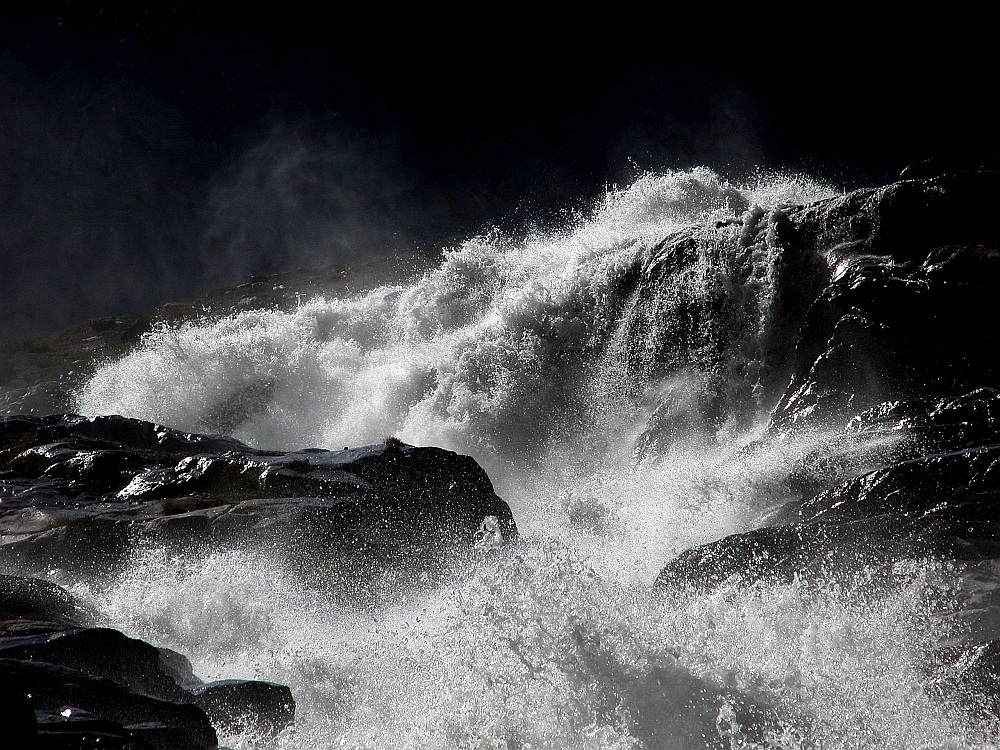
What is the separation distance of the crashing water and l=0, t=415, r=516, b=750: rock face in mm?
322

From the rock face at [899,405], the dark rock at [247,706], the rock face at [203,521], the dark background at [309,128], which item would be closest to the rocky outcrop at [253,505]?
the rock face at [203,521]

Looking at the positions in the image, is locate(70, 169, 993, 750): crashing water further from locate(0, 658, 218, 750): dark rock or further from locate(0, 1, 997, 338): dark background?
locate(0, 1, 997, 338): dark background

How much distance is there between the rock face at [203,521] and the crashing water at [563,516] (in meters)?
0.32

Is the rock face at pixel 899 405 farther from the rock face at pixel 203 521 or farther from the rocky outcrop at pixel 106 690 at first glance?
the rocky outcrop at pixel 106 690

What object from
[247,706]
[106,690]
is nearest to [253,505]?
[247,706]

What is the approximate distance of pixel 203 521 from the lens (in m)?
7.71

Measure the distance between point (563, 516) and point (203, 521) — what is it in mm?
Answer: 4631

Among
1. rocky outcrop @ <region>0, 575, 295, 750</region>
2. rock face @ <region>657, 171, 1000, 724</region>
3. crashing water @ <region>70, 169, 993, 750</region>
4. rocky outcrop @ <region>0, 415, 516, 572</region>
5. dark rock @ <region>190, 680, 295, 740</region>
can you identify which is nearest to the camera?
rocky outcrop @ <region>0, 575, 295, 750</region>

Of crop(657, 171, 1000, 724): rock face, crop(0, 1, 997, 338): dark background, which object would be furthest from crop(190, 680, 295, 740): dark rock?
crop(0, 1, 997, 338): dark background

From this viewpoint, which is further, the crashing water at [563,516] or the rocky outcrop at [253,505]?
the rocky outcrop at [253,505]

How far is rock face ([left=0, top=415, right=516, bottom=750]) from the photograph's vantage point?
495 centimetres

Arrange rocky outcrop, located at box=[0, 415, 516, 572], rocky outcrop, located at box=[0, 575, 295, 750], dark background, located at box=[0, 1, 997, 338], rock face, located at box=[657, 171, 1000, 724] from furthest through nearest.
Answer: dark background, located at box=[0, 1, 997, 338] → rocky outcrop, located at box=[0, 415, 516, 572] → rock face, located at box=[657, 171, 1000, 724] → rocky outcrop, located at box=[0, 575, 295, 750]

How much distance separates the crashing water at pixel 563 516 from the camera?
4688 mm

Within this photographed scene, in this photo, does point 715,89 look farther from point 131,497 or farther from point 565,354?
point 131,497
